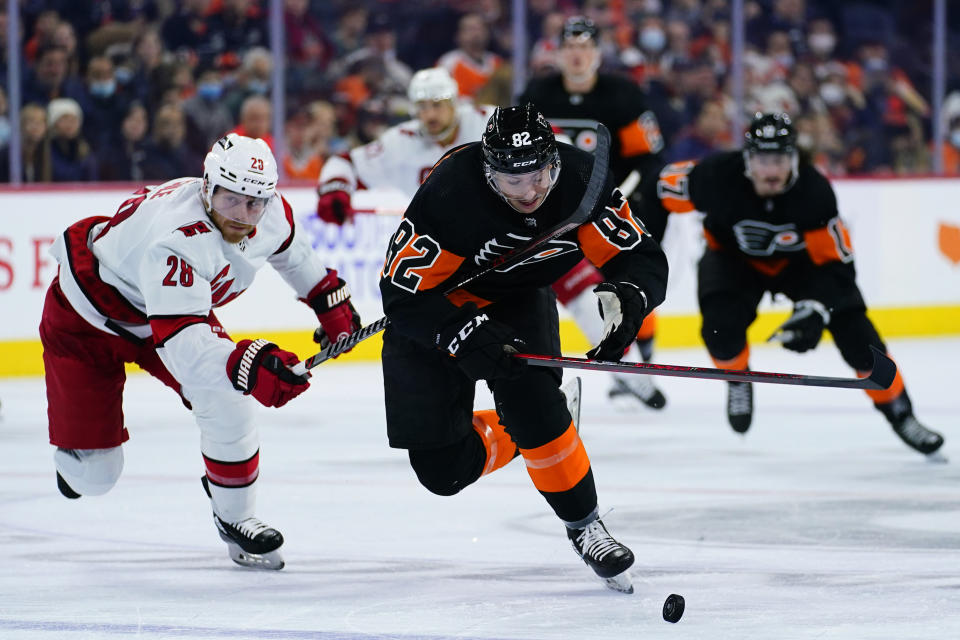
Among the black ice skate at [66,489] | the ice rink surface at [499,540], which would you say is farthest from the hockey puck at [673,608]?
the black ice skate at [66,489]

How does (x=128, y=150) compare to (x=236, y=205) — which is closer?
(x=236, y=205)

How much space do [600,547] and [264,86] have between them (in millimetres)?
4746

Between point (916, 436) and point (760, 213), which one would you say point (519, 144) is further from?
point (916, 436)

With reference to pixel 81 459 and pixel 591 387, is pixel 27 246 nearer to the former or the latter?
pixel 591 387

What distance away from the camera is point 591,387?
271 inches

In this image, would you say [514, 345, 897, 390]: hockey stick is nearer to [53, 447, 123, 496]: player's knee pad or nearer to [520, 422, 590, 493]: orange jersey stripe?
[520, 422, 590, 493]: orange jersey stripe

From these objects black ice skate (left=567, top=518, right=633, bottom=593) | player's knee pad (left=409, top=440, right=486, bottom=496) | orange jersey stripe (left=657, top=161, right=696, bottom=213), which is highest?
orange jersey stripe (left=657, top=161, right=696, bottom=213)

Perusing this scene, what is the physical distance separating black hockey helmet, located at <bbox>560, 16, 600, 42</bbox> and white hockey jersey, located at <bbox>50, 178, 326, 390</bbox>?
2.66 m

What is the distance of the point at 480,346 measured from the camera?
3078 mm

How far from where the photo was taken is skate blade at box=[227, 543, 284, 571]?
352 cm

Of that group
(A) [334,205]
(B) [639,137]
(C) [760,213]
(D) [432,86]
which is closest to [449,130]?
(D) [432,86]

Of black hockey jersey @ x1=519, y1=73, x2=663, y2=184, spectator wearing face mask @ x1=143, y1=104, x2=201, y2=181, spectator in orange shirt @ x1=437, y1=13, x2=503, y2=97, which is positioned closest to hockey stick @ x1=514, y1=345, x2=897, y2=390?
black hockey jersey @ x1=519, y1=73, x2=663, y2=184

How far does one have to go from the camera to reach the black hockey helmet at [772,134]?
4.82 metres

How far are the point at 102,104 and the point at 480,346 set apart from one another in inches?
174
